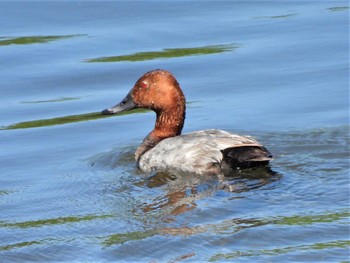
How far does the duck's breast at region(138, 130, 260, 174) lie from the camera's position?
963cm

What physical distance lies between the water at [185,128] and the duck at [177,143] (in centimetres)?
20

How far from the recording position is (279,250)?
718 cm

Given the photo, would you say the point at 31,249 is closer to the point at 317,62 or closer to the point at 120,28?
the point at 317,62

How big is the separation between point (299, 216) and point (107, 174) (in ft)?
8.69

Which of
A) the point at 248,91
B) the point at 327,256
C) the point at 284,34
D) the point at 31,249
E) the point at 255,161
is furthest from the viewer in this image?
the point at 284,34

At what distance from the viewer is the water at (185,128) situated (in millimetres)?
7613

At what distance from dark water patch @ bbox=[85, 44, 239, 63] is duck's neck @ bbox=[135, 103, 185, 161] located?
9.88 ft

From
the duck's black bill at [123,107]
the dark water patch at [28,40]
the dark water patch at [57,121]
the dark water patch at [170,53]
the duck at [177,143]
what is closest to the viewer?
the duck at [177,143]

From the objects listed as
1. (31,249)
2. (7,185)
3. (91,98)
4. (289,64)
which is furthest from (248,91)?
(31,249)

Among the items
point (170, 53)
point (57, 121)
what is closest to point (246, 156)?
point (57, 121)

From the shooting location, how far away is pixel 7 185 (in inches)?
377

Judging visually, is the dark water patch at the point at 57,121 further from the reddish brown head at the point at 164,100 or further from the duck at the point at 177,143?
the reddish brown head at the point at 164,100

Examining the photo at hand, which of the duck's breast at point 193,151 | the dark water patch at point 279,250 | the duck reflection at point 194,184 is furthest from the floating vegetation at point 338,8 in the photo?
the dark water patch at point 279,250

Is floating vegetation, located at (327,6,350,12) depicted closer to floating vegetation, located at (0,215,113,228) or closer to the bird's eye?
the bird's eye
